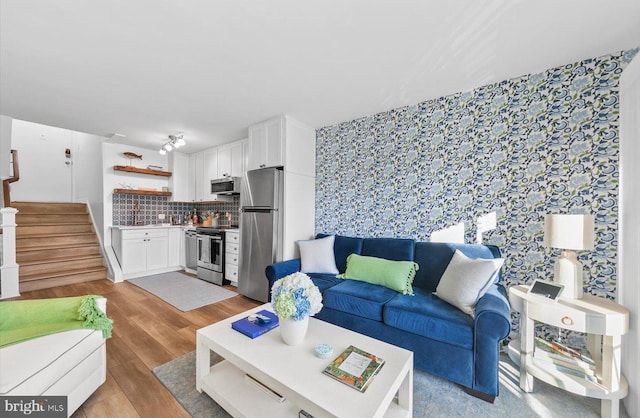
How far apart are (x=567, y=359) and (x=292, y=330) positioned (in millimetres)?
1971

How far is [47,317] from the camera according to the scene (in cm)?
153

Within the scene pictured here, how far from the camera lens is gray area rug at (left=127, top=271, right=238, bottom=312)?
3286 millimetres

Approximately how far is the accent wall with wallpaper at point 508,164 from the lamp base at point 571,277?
1.33 feet

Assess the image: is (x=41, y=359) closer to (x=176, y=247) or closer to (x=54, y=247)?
(x=176, y=247)

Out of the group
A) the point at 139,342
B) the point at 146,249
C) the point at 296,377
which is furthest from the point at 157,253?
the point at 296,377

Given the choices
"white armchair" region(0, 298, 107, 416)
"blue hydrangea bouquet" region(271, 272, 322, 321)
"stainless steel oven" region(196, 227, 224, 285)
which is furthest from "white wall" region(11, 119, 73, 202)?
"blue hydrangea bouquet" region(271, 272, 322, 321)

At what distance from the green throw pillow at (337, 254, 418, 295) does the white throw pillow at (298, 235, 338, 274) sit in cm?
25

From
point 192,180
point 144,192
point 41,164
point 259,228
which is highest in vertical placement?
point 41,164

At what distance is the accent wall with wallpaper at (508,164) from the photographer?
2.00 meters

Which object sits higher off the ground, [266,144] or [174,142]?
[174,142]

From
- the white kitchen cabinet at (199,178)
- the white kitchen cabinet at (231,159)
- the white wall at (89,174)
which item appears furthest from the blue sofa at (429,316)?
the white wall at (89,174)

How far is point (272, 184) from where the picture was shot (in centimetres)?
331

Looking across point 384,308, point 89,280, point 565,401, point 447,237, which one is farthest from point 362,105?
point 89,280

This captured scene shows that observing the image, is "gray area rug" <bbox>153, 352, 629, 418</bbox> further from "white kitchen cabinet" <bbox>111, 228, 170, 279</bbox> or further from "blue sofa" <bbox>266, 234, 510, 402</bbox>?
"white kitchen cabinet" <bbox>111, 228, 170, 279</bbox>
